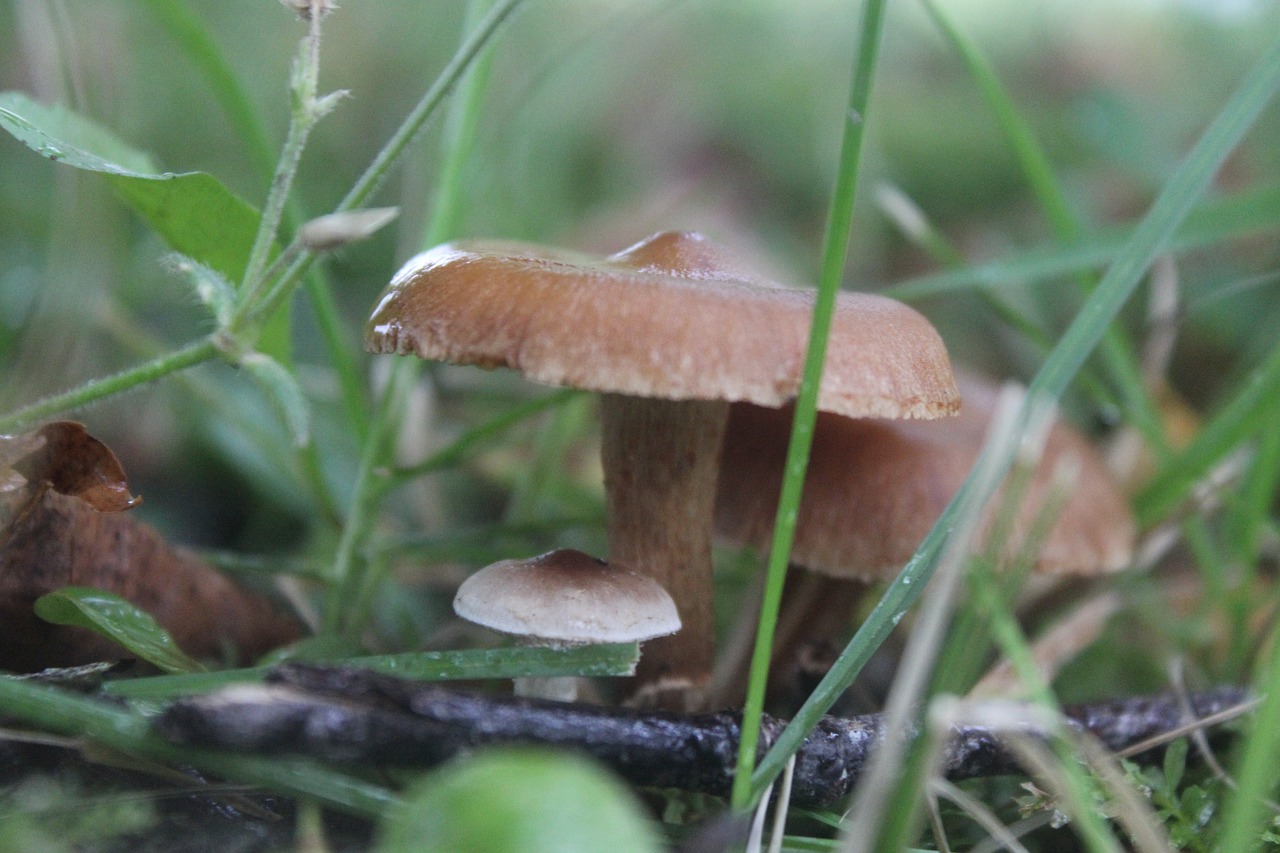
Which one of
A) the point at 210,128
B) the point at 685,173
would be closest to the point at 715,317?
the point at 210,128

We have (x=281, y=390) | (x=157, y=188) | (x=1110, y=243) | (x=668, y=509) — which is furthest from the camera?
(x=1110, y=243)

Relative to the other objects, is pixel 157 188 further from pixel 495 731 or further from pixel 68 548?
pixel 495 731

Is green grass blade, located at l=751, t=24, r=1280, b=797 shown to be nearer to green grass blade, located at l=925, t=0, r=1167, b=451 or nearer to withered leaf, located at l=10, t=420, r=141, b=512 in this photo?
green grass blade, located at l=925, t=0, r=1167, b=451

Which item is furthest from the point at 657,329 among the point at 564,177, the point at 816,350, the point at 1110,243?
the point at 564,177

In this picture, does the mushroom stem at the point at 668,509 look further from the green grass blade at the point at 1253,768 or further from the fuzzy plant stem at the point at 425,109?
the green grass blade at the point at 1253,768

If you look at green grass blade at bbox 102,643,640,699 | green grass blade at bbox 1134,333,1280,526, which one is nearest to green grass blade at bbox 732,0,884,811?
green grass blade at bbox 102,643,640,699

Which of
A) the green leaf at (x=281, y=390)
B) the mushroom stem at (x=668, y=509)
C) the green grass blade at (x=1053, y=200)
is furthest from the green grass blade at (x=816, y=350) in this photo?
the green grass blade at (x=1053, y=200)
